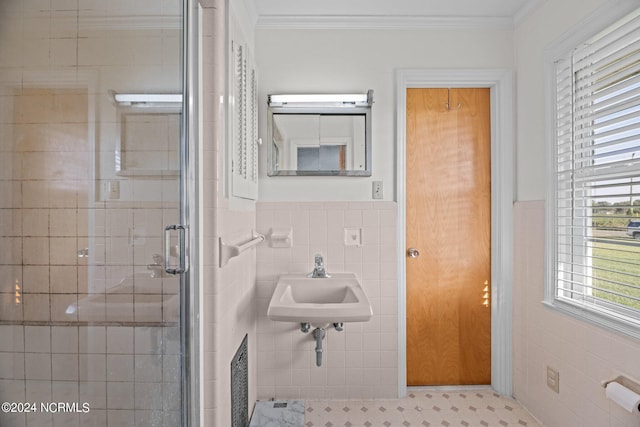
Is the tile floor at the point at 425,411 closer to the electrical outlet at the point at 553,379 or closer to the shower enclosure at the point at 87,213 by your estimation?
the electrical outlet at the point at 553,379

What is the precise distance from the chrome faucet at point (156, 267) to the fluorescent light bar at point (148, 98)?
0.46m

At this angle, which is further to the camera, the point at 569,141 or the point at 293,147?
the point at 293,147

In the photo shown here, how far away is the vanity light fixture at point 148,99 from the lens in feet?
2.79

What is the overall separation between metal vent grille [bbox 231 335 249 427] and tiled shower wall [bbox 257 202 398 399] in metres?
0.30

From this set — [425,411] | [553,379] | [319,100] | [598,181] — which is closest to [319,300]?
[425,411]

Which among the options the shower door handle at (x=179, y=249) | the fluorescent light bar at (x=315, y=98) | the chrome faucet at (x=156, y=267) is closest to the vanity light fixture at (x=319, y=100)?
the fluorescent light bar at (x=315, y=98)

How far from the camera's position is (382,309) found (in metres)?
2.15

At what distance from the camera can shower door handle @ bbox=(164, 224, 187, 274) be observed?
111 cm

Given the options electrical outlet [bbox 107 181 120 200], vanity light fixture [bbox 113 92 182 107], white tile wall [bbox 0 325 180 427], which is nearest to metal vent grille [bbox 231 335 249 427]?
white tile wall [bbox 0 325 180 427]

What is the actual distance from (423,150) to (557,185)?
30.6 inches

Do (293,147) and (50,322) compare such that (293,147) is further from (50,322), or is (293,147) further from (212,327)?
(50,322)

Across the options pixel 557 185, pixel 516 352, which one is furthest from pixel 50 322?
pixel 516 352

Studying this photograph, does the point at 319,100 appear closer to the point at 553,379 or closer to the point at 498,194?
the point at 498,194

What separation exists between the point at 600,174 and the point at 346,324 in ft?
5.06
